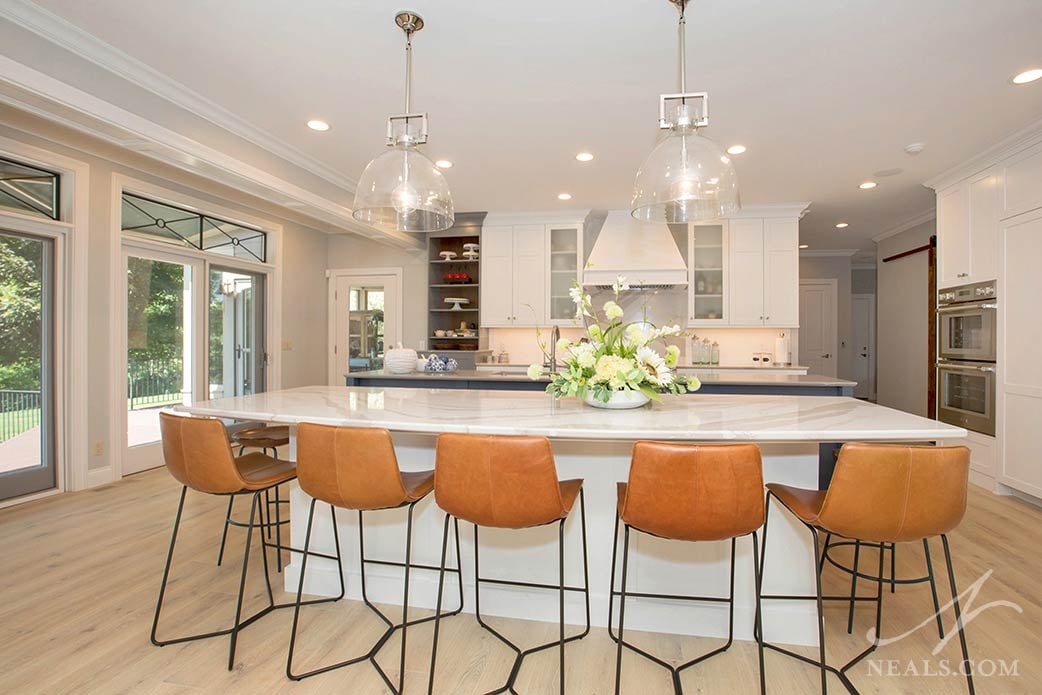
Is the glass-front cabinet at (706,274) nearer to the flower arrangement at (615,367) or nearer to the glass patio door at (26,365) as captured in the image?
the flower arrangement at (615,367)

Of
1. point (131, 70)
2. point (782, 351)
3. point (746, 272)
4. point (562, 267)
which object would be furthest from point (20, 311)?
point (782, 351)

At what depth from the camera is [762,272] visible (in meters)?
5.34

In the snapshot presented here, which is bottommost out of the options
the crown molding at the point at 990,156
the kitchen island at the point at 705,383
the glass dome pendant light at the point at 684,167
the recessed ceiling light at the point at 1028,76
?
the kitchen island at the point at 705,383

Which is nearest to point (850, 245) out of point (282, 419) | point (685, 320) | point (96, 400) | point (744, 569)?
point (685, 320)

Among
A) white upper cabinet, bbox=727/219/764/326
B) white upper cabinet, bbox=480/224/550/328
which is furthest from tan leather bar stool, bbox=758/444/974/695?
white upper cabinet, bbox=480/224/550/328

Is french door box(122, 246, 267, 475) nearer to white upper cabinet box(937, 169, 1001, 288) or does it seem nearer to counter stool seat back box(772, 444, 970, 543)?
A: counter stool seat back box(772, 444, 970, 543)

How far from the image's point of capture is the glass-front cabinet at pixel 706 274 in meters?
5.48

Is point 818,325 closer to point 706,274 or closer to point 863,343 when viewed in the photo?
point 863,343

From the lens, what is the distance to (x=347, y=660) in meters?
1.83

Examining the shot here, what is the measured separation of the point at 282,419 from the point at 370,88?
198 cm

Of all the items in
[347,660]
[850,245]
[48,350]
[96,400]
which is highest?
[850,245]

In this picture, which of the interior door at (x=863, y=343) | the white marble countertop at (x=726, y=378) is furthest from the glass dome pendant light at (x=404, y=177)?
the interior door at (x=863, y=343)

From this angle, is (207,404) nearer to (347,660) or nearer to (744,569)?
(347,660)

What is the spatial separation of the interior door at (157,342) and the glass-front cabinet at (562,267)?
11.4ft
